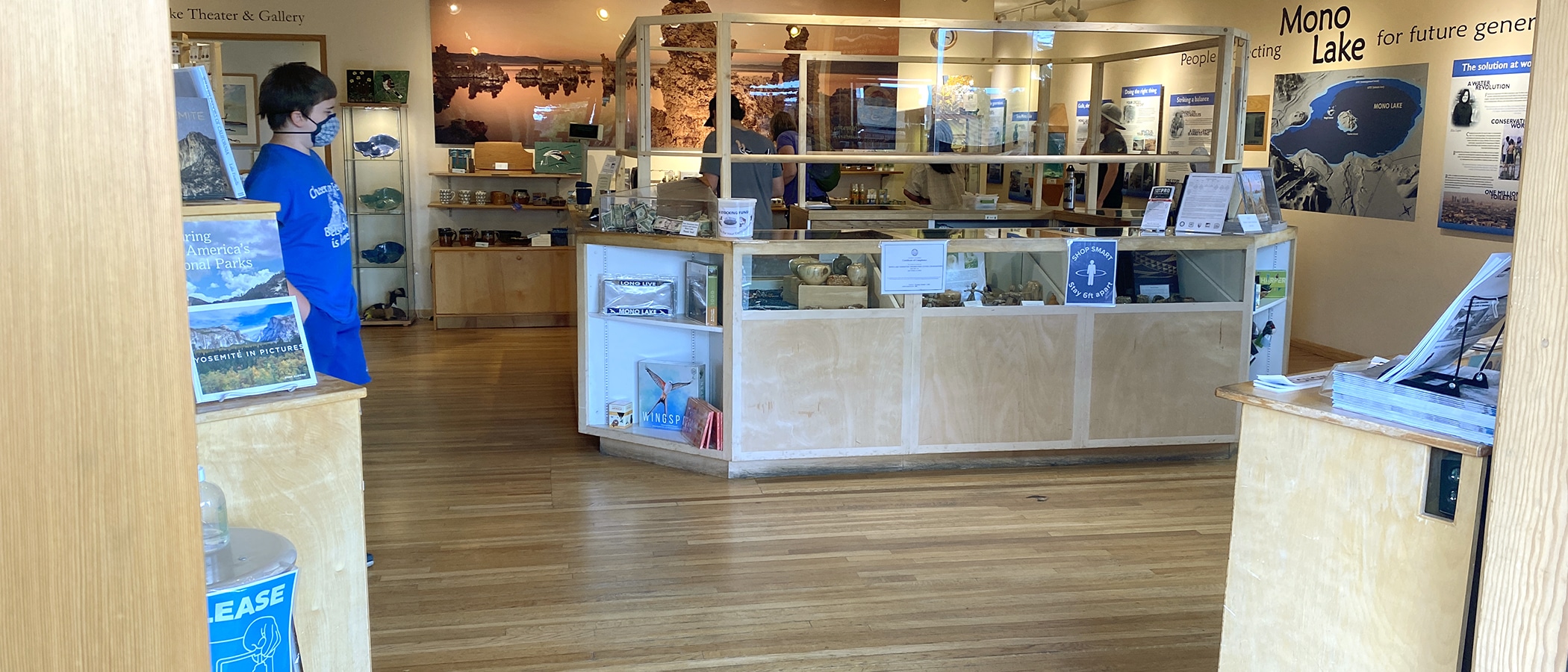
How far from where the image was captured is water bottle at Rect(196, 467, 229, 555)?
1.93 metres

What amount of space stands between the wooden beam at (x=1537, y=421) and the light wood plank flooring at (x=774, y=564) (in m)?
1.55

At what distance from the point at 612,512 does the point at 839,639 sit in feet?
4.64

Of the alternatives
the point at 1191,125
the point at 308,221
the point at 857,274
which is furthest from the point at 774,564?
the point at 1191,125

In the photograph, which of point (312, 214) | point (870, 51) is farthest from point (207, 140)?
point (870, 51)

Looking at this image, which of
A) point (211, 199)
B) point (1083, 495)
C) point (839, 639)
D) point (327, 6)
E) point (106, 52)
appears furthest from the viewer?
point (327, 6)

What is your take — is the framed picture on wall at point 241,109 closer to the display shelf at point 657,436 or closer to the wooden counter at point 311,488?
the display shelf at point 657,436

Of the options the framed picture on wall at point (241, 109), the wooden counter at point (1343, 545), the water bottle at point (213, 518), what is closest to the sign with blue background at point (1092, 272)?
the wooden counter at point (1343, 545)

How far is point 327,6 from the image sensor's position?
28.5 ft

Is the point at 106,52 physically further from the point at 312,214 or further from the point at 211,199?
the point at 312,214

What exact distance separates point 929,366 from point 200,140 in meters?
3.21

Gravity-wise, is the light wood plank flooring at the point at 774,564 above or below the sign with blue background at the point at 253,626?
below

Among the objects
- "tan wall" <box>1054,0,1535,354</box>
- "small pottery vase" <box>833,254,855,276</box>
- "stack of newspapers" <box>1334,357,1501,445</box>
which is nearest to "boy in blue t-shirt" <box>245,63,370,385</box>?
"small pottery vase" <box>833,254,855,276</box>

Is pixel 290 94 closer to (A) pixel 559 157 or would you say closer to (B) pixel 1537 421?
(B) pixel 1537 421

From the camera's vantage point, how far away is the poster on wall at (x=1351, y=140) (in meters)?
7.24
